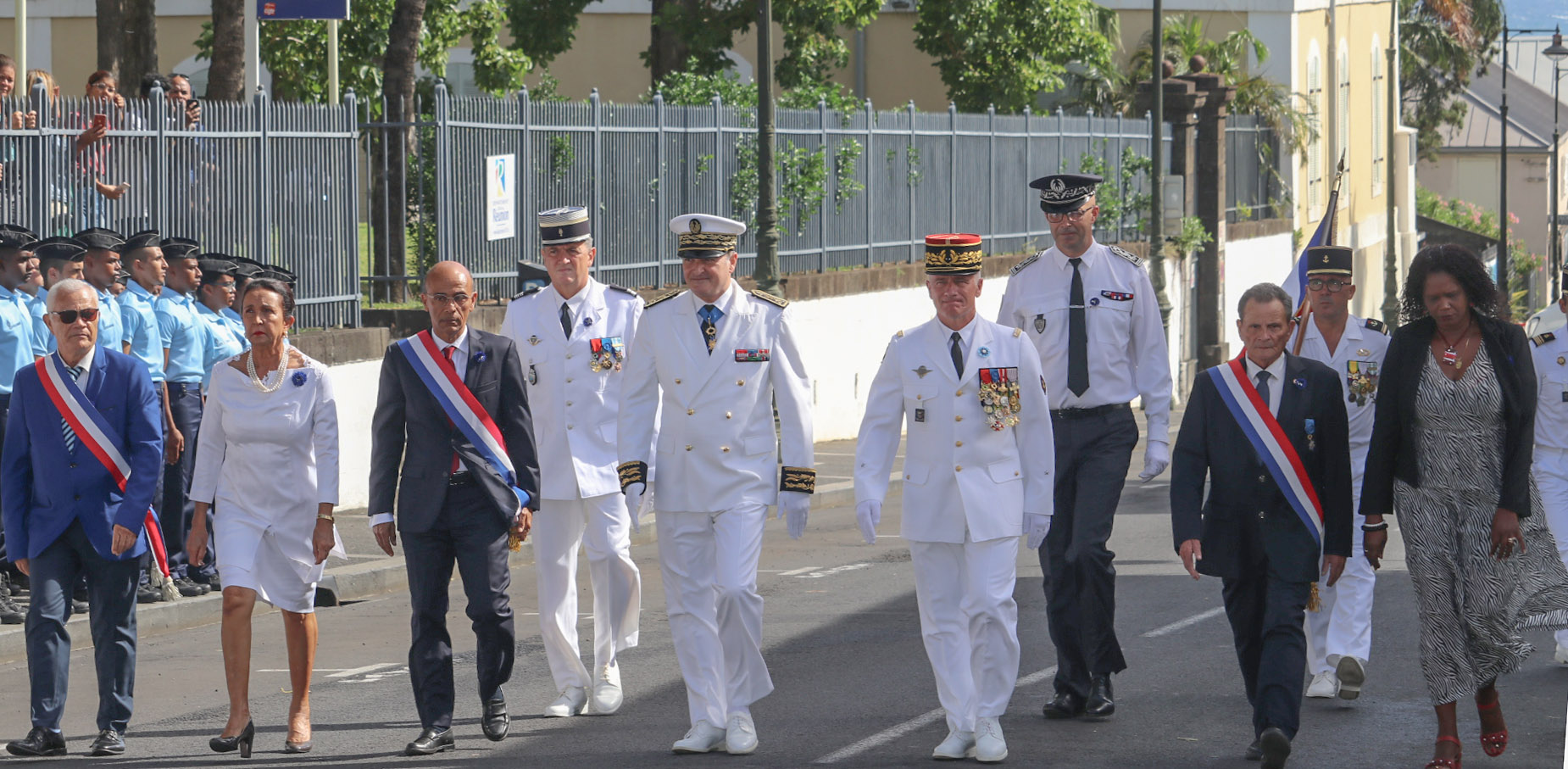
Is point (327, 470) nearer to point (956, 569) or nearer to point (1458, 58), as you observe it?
point (956, 569)

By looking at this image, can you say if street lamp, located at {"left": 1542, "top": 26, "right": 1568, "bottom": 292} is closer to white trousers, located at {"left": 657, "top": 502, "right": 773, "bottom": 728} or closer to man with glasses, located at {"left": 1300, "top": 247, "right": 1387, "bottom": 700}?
man with glasses, located at {"left": 1300, "top": 247, "right": 1387, "bottom": 700}

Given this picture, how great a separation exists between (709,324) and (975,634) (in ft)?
5.15

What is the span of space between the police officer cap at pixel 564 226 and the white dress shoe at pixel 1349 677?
12.1 ft

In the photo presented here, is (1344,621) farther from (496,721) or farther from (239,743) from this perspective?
(239,743)

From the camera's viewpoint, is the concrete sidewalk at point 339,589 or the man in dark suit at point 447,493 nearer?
the man in dark suit at point 447,493

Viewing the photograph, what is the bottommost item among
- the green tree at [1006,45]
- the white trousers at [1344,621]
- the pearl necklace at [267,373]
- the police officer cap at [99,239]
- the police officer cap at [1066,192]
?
the white trousers at [1344,621]

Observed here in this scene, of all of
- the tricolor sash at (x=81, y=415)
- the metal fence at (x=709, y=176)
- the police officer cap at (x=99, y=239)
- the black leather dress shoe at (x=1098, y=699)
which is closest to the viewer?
the tricolor sash at (x=81, y=415)

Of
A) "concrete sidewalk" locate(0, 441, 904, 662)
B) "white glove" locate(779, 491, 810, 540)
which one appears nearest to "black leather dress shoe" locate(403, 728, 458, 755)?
"concrete sidewalk" locate(0, 441, 904, 662)

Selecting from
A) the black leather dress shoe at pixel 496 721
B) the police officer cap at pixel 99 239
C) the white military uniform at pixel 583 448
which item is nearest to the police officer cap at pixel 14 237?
the police officer cap at pixel 99 239

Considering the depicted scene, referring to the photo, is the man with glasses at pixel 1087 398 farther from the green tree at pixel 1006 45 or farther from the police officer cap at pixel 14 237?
the green tree at pixel 1006 45

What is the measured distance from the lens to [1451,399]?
739 centimetres

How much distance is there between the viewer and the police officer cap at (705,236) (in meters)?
8.07

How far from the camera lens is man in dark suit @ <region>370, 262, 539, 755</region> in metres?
7.93

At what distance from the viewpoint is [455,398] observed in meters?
7.99
